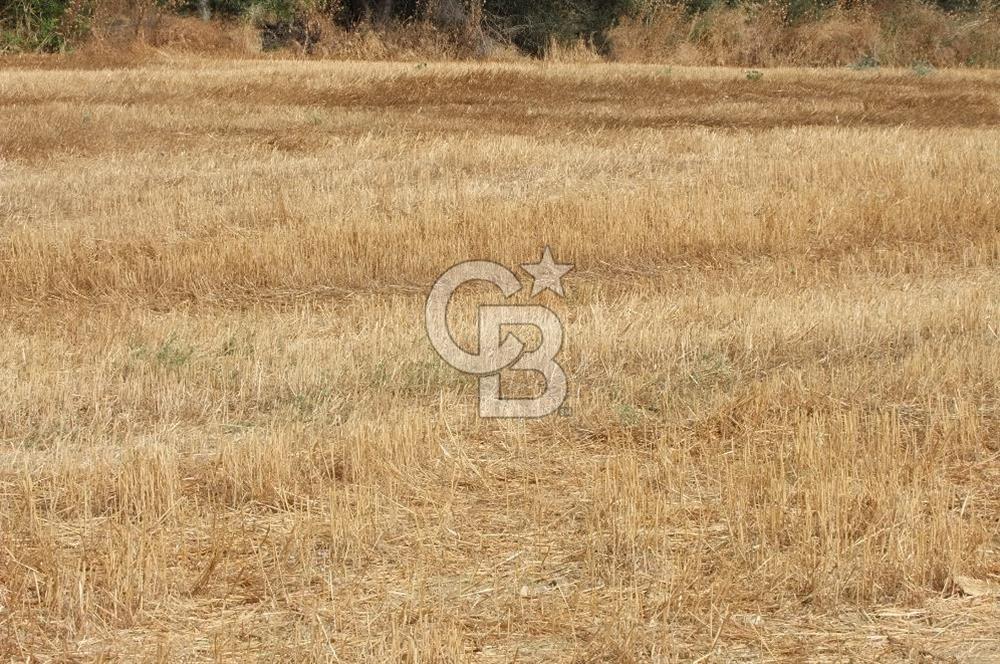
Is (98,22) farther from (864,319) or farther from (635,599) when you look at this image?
(635,599)

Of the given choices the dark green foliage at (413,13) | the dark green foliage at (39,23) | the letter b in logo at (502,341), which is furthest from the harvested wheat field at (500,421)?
the dark green foliage at (413,13)

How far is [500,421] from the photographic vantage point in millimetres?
6395

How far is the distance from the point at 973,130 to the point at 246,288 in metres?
10.9

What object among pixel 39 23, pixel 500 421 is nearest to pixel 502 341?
pixel 500 421

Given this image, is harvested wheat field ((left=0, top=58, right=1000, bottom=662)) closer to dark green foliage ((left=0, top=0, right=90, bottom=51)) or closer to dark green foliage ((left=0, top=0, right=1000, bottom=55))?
dark green foliage ((left=0, top=0, right=90, bottom=51))

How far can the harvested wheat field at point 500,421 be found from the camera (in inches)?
173

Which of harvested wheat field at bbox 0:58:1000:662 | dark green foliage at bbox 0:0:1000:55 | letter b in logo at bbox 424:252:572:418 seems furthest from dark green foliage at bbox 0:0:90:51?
letter b in logo at bbox 424:252:572:418

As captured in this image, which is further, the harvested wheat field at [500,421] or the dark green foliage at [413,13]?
the dark green foliage at [413,13]

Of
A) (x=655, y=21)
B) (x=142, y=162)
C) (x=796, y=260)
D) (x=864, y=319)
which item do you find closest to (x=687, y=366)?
(x=864, y=319)

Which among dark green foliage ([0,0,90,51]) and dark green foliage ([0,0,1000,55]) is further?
dark green foliage ([0,0,1000,55])

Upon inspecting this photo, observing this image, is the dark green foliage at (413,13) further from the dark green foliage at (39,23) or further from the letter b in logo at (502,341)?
the letter b in logo at (502,341)

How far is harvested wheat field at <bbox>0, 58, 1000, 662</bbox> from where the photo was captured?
14.5ft

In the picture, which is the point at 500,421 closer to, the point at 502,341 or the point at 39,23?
the point at 502,341

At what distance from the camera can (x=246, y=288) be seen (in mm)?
9812
